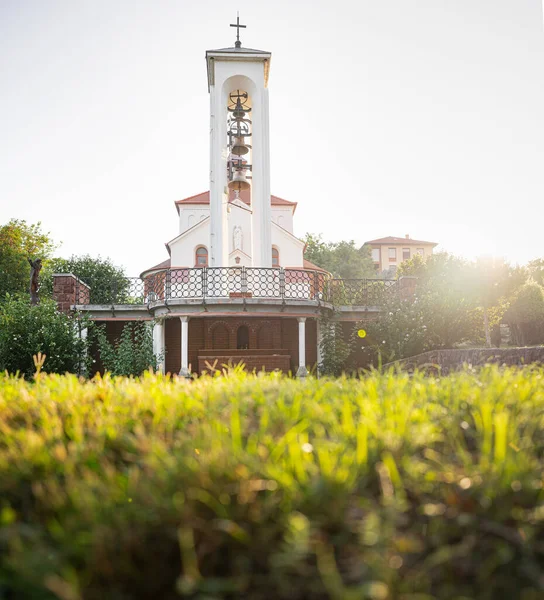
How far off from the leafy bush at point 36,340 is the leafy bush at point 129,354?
28.3 inches

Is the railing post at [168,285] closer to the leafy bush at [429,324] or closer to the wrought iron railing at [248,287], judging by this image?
the wrought iron railing at [248,287]

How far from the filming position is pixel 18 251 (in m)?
44.9

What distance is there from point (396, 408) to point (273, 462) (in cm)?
92

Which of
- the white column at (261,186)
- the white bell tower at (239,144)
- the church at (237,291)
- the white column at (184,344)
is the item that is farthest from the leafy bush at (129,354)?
the white column at (261,186)

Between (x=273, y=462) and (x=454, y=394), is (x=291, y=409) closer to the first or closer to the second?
(x=273, y=462)

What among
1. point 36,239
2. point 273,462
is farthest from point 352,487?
point 36,239

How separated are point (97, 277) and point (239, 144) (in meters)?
14.1

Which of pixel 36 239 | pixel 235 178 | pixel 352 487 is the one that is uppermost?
pixel 36 239

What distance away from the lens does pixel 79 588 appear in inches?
63.3

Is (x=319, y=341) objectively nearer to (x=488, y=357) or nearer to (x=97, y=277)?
(x=488, y=357)

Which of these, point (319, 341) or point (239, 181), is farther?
point (319, 341)

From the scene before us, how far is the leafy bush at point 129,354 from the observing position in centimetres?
1659

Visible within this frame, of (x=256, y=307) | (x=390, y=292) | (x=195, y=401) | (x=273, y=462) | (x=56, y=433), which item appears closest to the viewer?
(x=273, y=462)

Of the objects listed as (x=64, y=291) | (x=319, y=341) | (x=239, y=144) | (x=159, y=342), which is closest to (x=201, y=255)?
(x=239, y=144)
